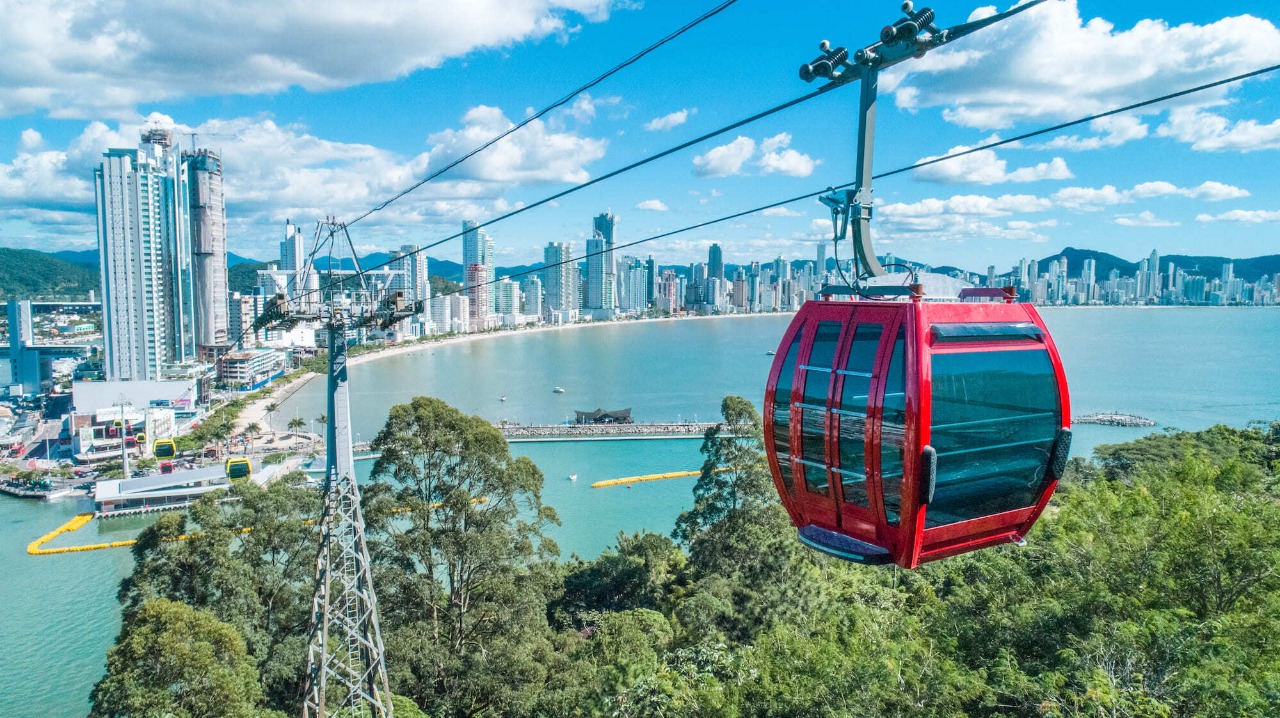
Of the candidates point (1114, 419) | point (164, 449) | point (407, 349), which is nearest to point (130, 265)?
point (164, 449)

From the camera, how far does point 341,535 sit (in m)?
5.38

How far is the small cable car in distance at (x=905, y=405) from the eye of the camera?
2.44 meters

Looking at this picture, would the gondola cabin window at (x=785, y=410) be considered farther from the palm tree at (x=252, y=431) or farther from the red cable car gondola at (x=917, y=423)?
the palm tree at (x=252, y=431)

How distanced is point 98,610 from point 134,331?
110 ft

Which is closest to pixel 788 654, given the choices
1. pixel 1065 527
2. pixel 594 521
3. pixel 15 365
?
pixel 1065 527

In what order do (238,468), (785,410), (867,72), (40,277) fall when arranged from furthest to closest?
(40,277)
(238,468)
(785,410)
(867,72)

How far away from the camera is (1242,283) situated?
11369 centimetres

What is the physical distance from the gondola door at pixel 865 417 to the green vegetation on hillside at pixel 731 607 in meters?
1.65

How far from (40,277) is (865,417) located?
120828 millimetres

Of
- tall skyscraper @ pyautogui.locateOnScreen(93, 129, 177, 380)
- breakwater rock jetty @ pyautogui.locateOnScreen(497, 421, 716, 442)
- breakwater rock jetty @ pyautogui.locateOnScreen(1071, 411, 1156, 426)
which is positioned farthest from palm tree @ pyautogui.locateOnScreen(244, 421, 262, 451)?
breakwater rock jetty @ pyautogui.locateOnScreen(1071, 411, 1156, 426)

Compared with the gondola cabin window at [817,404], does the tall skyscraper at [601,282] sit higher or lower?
higher

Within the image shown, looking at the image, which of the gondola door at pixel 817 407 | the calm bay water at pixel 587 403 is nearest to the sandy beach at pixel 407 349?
the calm bay water at pixel 587 403

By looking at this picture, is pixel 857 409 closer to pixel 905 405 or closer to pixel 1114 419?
pixel 905 405

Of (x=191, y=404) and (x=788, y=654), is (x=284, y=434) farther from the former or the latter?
(x=788, y=654)
